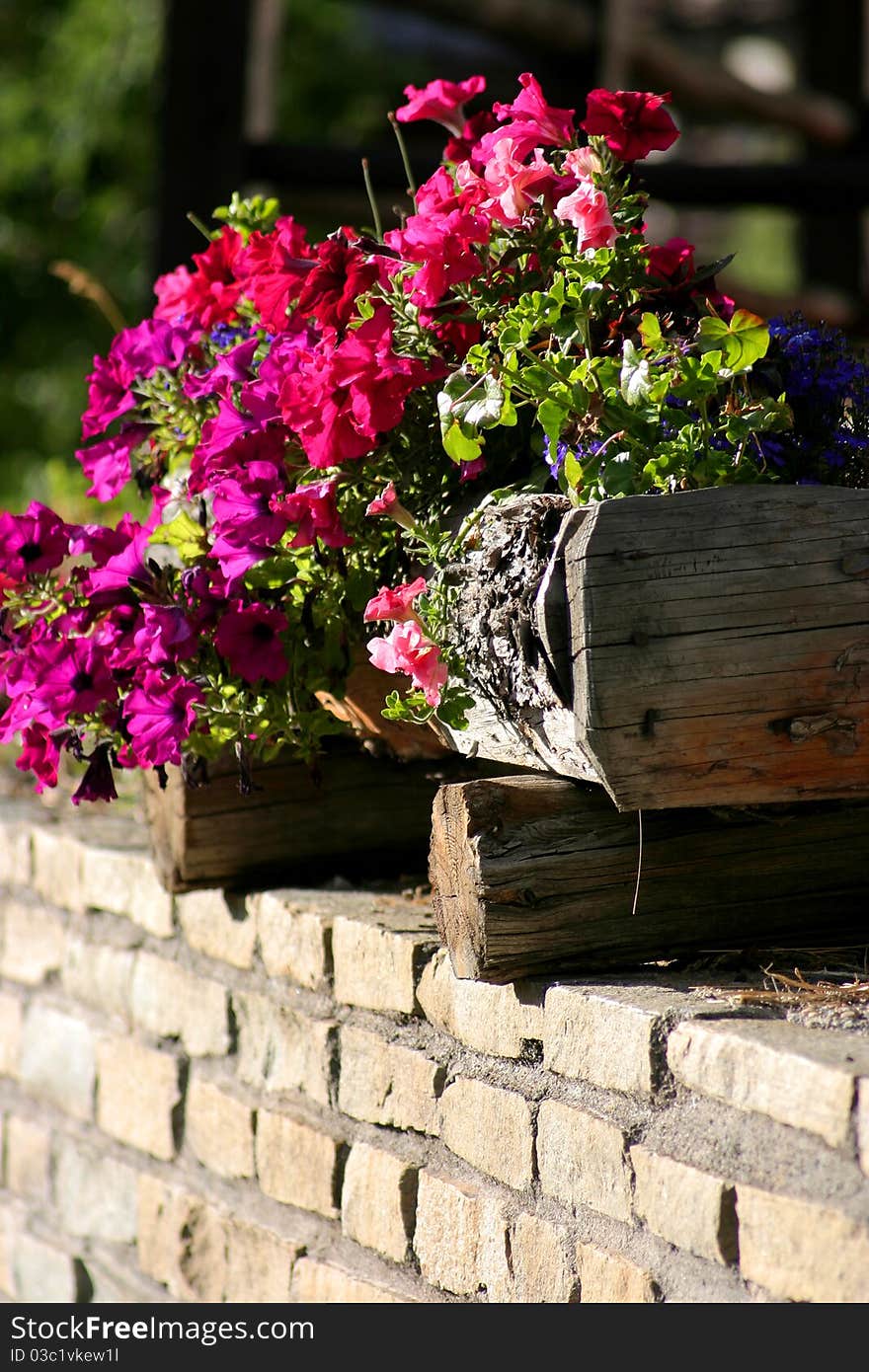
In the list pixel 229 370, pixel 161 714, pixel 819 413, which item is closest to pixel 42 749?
pixel 161 714

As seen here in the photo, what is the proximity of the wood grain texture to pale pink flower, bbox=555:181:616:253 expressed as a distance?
1.12 feet

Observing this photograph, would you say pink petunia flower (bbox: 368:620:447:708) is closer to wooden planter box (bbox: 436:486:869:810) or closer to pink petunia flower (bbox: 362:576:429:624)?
pink petunia flower (bbox: 362:576:429:624)

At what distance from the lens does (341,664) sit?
1.86 meters

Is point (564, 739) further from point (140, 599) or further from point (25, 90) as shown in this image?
point (25, 90)

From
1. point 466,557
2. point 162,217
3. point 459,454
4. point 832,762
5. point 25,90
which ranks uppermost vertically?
point 25,90

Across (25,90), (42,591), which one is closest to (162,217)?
(42,591)

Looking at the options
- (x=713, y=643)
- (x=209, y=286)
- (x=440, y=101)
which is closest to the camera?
(x=713, y=643)

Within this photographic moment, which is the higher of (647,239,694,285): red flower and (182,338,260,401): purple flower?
(647,239,694,285): red flower

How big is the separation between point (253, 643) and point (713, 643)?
2.03 ft

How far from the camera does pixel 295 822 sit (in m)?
2.13

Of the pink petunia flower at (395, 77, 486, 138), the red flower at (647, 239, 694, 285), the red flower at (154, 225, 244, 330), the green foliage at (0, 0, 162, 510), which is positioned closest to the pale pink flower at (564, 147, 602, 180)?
the red flower at (647, 239, 694, 285)

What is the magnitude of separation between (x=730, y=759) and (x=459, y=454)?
444mm

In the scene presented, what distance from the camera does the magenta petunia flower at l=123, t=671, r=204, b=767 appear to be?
174cm

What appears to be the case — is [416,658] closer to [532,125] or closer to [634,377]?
[634,377]
